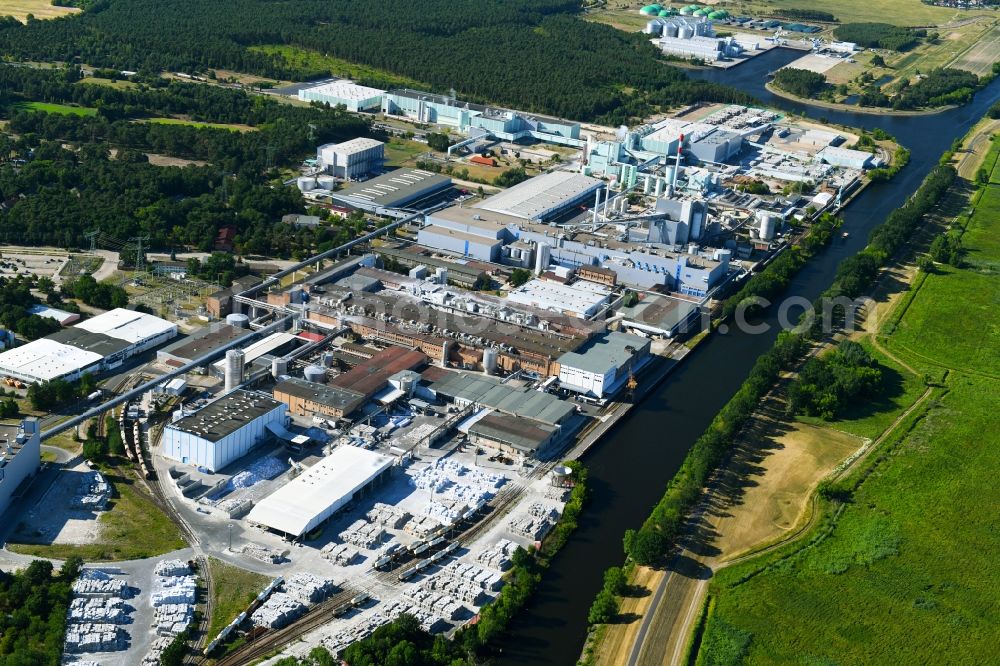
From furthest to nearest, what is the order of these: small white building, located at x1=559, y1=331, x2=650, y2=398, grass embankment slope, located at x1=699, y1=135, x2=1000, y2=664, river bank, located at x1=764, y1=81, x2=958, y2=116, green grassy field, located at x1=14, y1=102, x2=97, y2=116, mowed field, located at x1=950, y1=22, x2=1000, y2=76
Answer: mowed field, located at x1=950, y1=22, x2=1000, y2=76 → river bank, located at x1=764, y1=81, x2=958, y2=116 → green grassy field, located at x1=14, y1=102, x2=97, y2=116 → small white building, located at x1=559, y1=331, x2=650, y2=398 → grass embankment slope, located at x1=699, y1=135, x2=1000, y2=664

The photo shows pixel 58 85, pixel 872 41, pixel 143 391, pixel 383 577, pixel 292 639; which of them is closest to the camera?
pixel 292 639

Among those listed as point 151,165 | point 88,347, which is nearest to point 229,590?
point 88,347

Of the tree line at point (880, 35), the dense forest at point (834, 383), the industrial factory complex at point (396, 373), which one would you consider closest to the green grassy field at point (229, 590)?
the industrial factory complex at point (396, 373)

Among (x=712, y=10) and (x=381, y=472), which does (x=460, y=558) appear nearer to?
(x=381, y=472)

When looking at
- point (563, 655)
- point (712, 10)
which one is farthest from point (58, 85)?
point (712, 10)

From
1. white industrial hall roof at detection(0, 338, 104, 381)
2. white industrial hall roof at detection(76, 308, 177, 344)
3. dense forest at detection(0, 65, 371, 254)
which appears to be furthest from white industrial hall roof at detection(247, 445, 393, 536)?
dense forest at detection(0, 65, 371, 254)

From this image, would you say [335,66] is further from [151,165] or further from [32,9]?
[151,165]

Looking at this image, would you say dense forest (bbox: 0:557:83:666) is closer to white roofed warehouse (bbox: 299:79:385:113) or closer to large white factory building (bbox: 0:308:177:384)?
large white factory building (bbox: 0:308:177:384)
